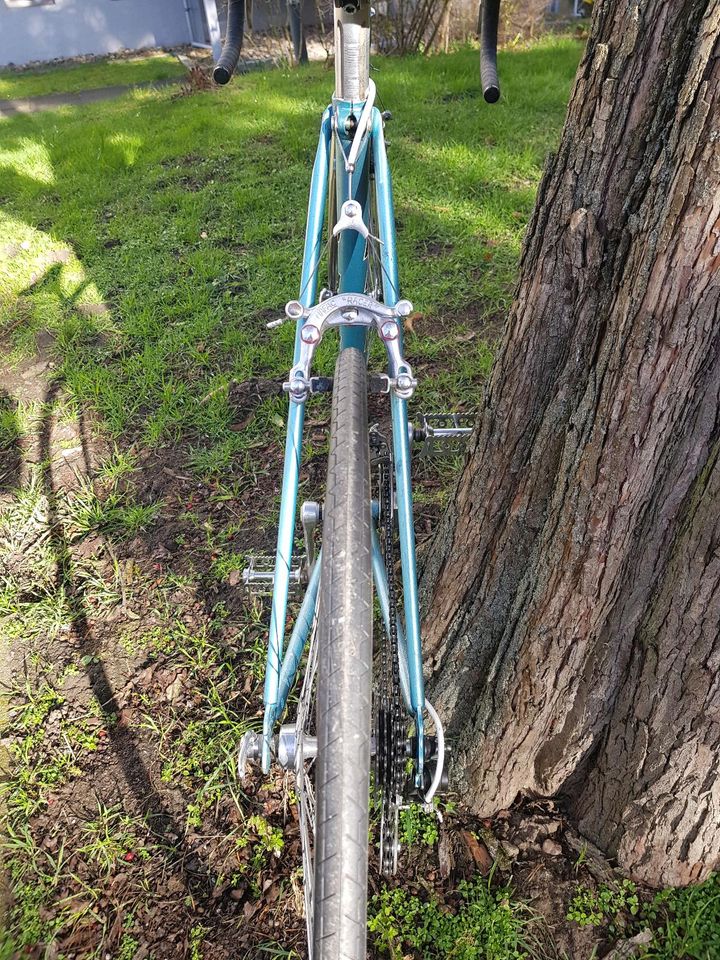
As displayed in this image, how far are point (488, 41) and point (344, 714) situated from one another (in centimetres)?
207

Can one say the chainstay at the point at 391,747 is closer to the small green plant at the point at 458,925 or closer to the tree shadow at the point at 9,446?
the small green plant at the point at 458,925

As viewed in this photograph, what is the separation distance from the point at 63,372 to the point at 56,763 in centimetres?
227

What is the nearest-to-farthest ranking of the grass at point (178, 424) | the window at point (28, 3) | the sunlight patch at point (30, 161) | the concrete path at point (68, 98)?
the grass at point (178, 424) → the sunlight patch at point (30, 161) → the concrete path at point (68, 98) → the window at point (28, 3)

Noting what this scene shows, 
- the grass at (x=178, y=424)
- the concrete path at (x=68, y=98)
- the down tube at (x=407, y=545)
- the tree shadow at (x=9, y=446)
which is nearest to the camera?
the down tube at (x=407, y=545)

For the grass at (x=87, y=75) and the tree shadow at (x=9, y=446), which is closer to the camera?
the tree shadow at (x=9, y=446)

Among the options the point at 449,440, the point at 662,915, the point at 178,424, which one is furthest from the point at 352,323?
the point at 178,424

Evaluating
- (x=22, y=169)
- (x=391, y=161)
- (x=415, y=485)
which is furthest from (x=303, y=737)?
(x=22, y=169)

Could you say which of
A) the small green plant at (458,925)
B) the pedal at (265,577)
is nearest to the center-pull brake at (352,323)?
the pedal at (265,577)

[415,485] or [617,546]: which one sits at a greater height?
[617,546]

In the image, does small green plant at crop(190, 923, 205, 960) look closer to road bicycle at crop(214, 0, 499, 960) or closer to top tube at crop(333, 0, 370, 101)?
road bicycle at crop(214, 0, 499, 960)

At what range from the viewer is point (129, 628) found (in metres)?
2.37

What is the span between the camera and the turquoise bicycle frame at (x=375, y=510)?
136 cm

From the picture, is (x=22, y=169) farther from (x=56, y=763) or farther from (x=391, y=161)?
(x=56, y=763)

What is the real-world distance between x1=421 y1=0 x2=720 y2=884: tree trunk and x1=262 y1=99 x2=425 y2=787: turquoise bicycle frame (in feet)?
0.96
